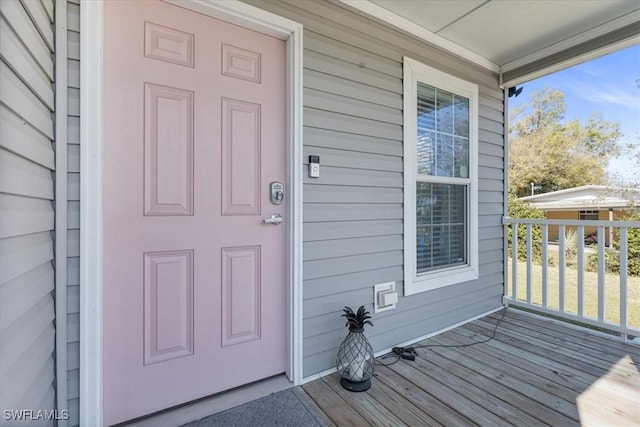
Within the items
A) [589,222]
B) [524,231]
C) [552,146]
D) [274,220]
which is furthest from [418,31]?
[552,146]

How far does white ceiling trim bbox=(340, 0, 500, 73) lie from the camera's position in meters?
1.99

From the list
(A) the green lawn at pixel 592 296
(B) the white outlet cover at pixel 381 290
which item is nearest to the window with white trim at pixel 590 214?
(A) the green lawn at pixel 592 296

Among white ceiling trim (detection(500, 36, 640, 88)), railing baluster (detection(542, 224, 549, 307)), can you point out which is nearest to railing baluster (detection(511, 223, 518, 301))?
railing baluster (detection(542, 224, 549, 307))

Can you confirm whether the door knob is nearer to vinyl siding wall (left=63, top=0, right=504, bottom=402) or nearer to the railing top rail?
vinyl siding wall (left=63, top=0, right=504, bottom=402)

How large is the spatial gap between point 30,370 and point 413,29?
2.84 m

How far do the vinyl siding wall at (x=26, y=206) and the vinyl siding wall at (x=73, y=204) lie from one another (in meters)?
0.07

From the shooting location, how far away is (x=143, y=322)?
54.7 inches

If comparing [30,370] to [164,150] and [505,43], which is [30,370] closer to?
[164,150]

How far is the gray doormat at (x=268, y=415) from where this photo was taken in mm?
1396

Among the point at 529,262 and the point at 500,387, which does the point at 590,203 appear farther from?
the point at 500,387

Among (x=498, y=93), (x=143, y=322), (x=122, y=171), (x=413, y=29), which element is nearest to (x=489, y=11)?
(x=413, y=29)

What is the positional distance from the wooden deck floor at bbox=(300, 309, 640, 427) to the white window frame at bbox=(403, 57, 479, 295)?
1.66 ft

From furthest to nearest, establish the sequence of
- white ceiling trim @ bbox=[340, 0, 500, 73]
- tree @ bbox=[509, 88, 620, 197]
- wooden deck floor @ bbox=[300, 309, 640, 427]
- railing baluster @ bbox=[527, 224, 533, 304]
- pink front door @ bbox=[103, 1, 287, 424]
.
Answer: tree @ bbox=[509, 88, 620, 197] < railing baluster @ bbox=[527, 224, 533, 304] < white ceiling trim @ bbox=[340, 0, 500, 73] < wooden deck floor @ bbox=[300, 309, 640, 427] < pink front door @ bbox=[103, 1, 287, 424]

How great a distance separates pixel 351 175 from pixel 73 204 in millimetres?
1456
